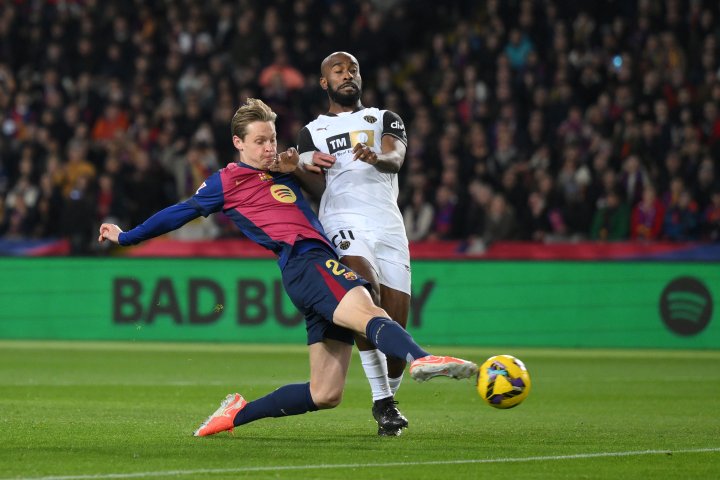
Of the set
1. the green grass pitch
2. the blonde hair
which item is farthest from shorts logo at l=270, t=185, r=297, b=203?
the green grass pitch

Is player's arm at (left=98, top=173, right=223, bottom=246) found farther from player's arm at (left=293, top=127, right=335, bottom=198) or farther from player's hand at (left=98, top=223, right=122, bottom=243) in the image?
player's arm at (left=293, top=127, right=335, bottom=198)

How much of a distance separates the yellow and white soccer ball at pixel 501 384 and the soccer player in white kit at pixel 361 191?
166 centimetres

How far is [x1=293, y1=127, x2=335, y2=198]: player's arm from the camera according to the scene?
28.5 ft

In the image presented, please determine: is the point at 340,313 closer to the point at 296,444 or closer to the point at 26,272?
the point at 296,444

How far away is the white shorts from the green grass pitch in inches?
40.5

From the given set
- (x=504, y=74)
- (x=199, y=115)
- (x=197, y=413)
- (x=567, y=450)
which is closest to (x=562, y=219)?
(x=504, y=74)

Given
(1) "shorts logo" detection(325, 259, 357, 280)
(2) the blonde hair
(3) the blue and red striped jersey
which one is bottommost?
(1) "shorts logo" detection(325, 259, 357, 280)

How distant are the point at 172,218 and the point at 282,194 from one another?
2.32 feet

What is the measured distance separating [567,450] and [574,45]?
600 inches

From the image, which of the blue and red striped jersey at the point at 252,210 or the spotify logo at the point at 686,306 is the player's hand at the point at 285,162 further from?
the spotify logo at the point at 686,306

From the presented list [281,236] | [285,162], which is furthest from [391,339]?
[285,162]

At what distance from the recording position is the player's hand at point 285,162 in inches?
331

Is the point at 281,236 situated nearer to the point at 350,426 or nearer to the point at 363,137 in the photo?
the point at 363,137

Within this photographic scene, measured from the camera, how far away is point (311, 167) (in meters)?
8.73
